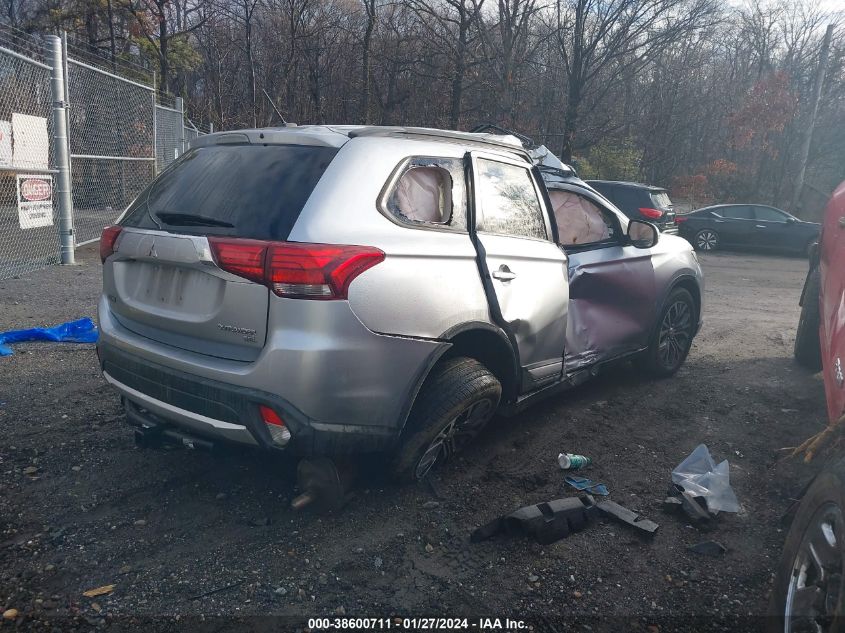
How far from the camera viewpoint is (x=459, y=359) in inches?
142

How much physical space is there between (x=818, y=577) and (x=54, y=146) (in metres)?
9.41

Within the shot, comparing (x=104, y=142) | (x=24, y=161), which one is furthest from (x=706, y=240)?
(x=24, y=161)

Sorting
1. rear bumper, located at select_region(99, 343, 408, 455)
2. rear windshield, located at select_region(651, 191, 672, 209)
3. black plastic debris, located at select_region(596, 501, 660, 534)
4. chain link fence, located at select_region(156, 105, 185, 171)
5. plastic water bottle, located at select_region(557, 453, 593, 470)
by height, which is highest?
chain link fence, located at select_region(156, 105, 185, 171)

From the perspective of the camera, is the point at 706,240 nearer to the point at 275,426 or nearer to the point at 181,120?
the point at 181,120

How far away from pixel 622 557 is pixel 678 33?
48.1 ft

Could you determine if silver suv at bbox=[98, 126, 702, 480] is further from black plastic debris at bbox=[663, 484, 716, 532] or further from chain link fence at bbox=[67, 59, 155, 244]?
chain link fence at bbox=[67, 59, 155, 244]

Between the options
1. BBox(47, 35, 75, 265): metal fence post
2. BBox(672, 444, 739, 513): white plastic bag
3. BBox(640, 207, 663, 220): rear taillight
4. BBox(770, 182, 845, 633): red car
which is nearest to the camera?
BBox(770, 182, 845, 633): red car

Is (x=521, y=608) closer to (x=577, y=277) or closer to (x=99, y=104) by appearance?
(x=577, y=277)

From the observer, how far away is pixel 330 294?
113 inches

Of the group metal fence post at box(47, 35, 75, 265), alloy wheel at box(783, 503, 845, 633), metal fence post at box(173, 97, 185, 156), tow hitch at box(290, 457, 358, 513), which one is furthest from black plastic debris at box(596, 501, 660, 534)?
metal fence post at box(173, 97, 185, 156)

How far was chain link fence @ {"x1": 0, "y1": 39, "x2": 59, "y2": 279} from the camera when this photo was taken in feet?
25.5

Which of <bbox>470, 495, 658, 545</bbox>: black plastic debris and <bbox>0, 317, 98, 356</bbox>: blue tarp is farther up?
<bbox>0, 317, 98, 356</bbox>: blue tarp

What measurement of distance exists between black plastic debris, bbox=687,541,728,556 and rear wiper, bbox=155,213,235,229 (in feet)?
8.47

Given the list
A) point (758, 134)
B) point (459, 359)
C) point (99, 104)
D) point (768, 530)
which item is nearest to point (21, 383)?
point (459, 359)
